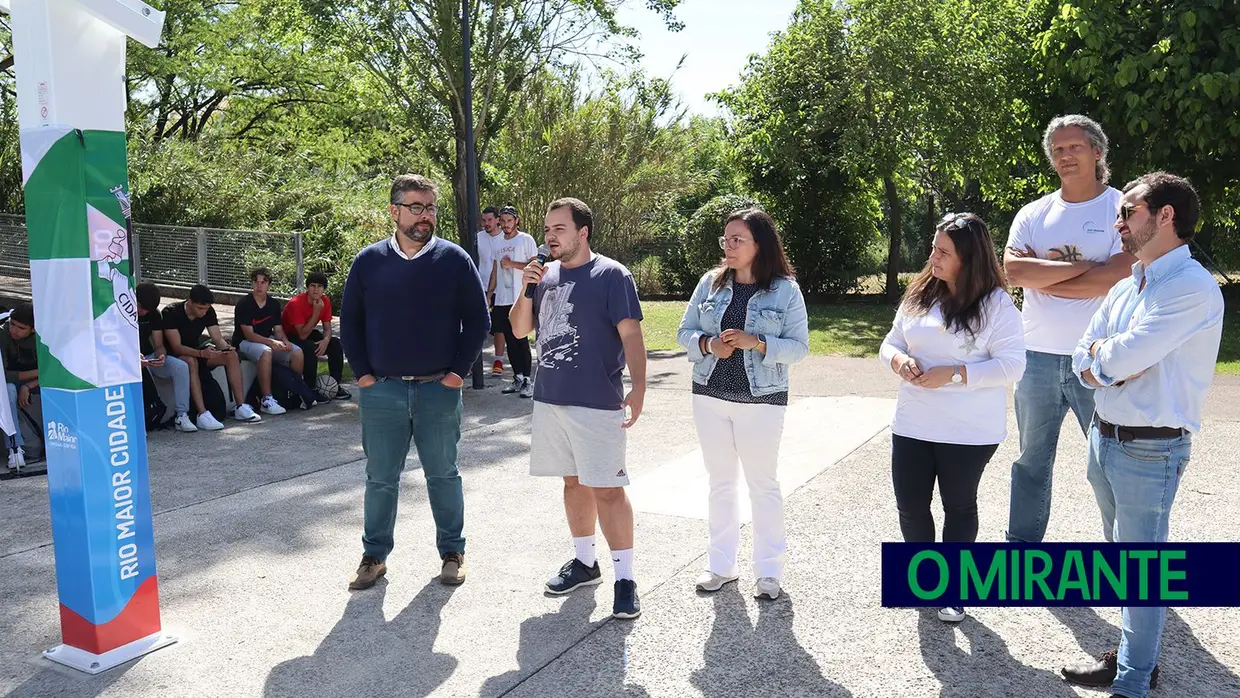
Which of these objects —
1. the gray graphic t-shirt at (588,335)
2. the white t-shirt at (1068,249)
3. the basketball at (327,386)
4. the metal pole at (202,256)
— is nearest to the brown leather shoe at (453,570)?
the gray graphic t-shirt at (588,335)

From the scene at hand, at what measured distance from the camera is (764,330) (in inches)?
188

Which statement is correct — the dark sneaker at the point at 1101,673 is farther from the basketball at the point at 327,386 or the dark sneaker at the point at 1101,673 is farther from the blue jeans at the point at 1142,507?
the basketball at the point at 327,386

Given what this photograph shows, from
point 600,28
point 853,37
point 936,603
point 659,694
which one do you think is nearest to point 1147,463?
point 936,603

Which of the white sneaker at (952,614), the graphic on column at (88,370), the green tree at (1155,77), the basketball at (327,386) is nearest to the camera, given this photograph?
the graphic on column at (88,370)

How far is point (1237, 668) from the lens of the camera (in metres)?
4.00

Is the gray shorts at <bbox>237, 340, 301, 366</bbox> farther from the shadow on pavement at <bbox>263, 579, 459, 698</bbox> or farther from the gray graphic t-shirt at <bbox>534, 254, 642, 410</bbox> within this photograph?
the gray graphic t-shirt at <bbox>534, 254, 642, 410</bbox>

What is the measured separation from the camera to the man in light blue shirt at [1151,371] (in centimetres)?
348

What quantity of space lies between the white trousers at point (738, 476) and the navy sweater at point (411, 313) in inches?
48.7

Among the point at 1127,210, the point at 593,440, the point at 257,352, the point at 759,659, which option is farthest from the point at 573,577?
the point at 257,352

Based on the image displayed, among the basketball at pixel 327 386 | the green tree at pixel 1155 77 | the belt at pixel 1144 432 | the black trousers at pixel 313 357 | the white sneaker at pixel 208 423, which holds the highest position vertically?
the green tree at pixel 1155 77

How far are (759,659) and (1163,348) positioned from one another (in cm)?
191

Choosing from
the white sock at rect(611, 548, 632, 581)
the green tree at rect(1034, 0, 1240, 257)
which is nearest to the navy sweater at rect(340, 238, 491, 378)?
the white sock at rect(611, 548, 632, 581)

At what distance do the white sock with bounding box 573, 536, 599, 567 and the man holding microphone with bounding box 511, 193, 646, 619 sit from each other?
0.97ft

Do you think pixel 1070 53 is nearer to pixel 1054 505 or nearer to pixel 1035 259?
pixel 1054 505
